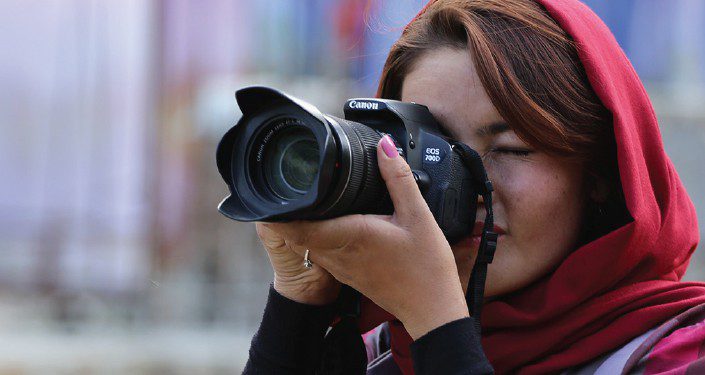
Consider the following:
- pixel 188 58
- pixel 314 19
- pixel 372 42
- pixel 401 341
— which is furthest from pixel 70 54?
pixel 401 341

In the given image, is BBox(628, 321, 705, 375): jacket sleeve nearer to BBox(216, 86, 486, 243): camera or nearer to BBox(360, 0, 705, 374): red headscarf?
BBox(360, 0, 705, 374): red headscarf

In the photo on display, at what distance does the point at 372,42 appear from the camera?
131 inches

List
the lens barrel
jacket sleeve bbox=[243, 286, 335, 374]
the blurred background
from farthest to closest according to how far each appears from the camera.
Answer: the blurred background < jacket sleeve bbox=[243, 286, 335, 374] < the lens barrel

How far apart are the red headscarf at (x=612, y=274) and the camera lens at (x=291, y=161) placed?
33 cm

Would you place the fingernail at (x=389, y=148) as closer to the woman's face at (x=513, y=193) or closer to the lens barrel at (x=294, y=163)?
the lens barrel at (x=294, y=163)

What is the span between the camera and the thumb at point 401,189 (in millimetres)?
1139

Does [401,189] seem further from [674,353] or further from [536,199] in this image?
[674,353]

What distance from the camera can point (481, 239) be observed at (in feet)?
4.09

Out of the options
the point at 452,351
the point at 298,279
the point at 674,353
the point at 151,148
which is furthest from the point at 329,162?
the point at 151,148

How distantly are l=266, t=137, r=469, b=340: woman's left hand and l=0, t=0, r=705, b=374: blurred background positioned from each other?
2475 millimetres

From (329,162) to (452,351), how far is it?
0.25 meters

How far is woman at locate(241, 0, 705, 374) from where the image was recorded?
115 cm

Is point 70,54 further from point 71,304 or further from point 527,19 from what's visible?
point 527,19

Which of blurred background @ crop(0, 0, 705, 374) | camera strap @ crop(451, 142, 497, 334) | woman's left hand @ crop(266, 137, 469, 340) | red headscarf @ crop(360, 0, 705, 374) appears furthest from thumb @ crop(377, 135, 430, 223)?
blurred background @ crop(0, 0, 705, 374)
